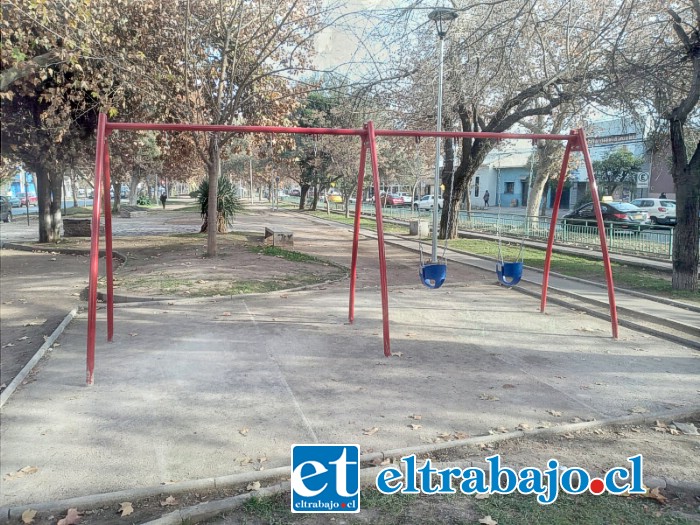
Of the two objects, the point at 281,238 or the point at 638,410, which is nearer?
the point at 638,410

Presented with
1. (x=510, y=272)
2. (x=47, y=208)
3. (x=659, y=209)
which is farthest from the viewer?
(x=659, y=209)

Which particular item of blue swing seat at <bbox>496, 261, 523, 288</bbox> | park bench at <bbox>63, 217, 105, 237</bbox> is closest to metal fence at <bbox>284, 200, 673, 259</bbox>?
blue swing seat at <bbox>496, 261, 523, 288</bbox>

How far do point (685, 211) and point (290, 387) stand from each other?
8.36 metres

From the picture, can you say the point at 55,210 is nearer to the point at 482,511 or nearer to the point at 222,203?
the point at 222,203

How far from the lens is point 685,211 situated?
1000 cm

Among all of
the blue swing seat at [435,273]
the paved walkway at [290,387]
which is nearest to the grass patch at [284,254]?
the paved walkway at [290,387]

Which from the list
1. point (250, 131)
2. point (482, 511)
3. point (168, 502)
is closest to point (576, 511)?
point (482, 511)

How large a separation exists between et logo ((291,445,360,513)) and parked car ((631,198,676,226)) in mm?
29076

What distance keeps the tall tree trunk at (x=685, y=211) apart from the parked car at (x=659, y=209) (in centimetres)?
2031

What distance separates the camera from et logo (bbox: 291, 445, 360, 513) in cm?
334

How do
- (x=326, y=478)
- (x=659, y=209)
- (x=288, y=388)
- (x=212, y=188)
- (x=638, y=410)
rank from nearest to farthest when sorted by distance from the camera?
(x=326, y=478) < (x=638, y=410) < (x=288, y=388) < (x=212, y=188) < (x=659, y=209)

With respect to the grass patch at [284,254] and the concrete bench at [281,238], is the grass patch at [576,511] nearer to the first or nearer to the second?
the grass patch at [284,254]

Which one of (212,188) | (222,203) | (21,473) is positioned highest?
(212,188)

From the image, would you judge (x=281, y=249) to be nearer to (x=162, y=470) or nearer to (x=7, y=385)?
(x=7, y=385)
